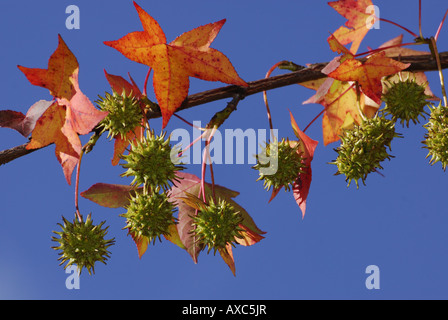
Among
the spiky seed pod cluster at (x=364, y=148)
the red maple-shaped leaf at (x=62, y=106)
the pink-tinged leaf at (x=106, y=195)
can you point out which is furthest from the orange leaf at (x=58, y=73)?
the spiky seed pod cluster at (x=364, y=148)

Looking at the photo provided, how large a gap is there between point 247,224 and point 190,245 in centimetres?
24

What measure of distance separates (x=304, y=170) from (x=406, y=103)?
1.49 feet

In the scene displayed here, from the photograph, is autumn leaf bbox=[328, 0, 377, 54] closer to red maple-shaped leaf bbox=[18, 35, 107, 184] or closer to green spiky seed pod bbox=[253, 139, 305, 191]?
green spiky seed pod bbox=[253, 139, 305, 191]

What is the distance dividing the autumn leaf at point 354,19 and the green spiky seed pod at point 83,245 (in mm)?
1327

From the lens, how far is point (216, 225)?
76.0 inches

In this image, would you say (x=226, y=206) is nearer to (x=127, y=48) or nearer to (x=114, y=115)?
(x=114, y=115)

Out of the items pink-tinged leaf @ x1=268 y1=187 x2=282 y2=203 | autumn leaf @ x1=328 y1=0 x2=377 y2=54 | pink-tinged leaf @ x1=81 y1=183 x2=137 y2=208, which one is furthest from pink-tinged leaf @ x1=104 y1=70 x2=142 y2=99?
autumn leaf @ x1=328 y1=0 x2=377 y2=54

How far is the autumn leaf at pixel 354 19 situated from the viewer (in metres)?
2.40

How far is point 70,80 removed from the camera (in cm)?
193

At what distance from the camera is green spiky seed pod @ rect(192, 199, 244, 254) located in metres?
1.93

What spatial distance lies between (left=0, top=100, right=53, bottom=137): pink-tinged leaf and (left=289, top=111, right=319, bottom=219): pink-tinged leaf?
0.92 meters

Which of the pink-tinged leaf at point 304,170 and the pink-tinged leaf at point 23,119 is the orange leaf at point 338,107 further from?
the pink-tinged leaf at point 23,119

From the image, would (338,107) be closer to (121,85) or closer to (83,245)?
(121,85)

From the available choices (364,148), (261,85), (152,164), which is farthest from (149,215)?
(364,148)
